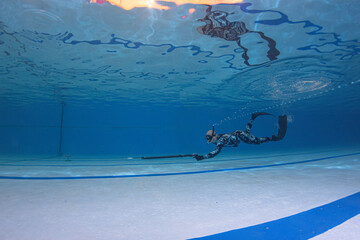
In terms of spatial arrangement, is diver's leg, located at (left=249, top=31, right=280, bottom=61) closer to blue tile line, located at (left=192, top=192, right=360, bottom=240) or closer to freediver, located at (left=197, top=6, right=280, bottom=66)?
freediver, located at (left=197, top=6, right=280, bottom=66)

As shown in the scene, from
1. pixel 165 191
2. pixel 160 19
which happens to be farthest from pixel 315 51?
pixel 165 191

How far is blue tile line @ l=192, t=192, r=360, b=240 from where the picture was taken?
259 cm

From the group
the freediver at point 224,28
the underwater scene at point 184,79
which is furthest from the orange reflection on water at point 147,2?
the freediver at point 224,28

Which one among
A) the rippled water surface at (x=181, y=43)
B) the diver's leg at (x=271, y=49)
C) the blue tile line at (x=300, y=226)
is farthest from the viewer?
the diver's leg at (x=271, y=49)

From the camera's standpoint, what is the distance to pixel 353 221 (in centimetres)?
Result: 292

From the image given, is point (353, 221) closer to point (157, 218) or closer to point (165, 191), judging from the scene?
point (157, 218)

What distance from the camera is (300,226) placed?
283 cm

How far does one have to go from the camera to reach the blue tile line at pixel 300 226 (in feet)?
8.50

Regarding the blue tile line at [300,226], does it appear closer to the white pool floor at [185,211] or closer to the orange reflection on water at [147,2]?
the white pool floor at [185,211]

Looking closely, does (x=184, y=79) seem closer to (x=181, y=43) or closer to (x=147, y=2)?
(x=181, y=43)

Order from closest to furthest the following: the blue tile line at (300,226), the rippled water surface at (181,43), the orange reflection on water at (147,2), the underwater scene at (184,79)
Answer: the blue tile line at (300,226) < the underwater scene at (184,79) < the orange reflection on water at (147,2) < the rippled water surface at (181,43)

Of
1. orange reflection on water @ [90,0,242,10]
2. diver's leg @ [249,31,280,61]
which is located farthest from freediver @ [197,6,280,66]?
orange reflection on water @ [90,0,242,10]

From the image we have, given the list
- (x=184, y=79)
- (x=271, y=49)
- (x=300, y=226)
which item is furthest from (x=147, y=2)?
(x=184, y=79)

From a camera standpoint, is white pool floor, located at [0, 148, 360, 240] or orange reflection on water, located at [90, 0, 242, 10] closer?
white pool floor, located at [0, 148, 360, 240]
